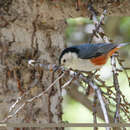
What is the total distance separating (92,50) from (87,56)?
0.05 m

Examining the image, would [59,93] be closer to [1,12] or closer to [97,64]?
[97,64]

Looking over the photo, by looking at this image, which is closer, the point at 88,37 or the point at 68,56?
the point at 68,56

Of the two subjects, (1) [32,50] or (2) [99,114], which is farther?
(2) [99,114]

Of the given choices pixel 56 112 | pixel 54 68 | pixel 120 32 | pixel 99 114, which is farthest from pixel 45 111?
pixel 120 32

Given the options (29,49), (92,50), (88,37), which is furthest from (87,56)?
(88,37)

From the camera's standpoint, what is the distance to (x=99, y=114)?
2.23 m

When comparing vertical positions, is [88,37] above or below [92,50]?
above

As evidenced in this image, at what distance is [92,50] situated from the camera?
64.3 inches

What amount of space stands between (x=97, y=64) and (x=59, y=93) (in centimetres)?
26

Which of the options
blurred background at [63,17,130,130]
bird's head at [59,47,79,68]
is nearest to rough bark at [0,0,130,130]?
bird's head at [59,47,79,68]

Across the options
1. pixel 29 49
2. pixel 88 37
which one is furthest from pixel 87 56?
pixel 88 37

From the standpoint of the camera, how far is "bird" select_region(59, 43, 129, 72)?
159cm

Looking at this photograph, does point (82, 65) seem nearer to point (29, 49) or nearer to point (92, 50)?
point (92, 50)

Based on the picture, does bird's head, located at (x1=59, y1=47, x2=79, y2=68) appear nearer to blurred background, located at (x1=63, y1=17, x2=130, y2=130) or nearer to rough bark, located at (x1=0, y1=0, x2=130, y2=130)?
rough bark, located at (x1=0, y1=0, x2=130, y2=130)
